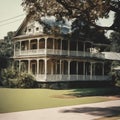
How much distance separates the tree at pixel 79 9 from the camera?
20312mm

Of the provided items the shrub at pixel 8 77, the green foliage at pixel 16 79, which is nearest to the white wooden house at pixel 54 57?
the green foliage at pixel 16 79

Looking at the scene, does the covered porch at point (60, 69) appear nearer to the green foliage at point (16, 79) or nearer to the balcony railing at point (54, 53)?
the balcony railing at point (54, 53)

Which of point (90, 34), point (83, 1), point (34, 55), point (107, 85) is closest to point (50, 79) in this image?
point (34, 55)

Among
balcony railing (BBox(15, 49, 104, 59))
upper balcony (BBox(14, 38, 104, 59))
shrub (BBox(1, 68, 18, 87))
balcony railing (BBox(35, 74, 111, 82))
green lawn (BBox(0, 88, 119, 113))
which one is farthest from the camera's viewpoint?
upper balcony (BBox(14, 38, 104, 59))

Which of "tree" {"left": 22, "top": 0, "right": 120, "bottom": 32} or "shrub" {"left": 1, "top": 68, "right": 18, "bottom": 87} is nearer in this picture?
"tree" {"left": 22, "top": 0, "right": 120, "bottom": 32}

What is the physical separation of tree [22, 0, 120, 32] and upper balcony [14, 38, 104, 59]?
17255 millimetres

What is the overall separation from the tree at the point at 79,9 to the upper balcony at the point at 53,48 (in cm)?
1725

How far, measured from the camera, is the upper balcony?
40094 millimetres

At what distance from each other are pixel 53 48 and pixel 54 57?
147cm

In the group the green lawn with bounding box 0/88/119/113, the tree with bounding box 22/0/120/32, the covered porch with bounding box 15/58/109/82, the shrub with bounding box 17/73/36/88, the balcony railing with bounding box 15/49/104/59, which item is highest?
the tree with bounding box 22/0/120/32

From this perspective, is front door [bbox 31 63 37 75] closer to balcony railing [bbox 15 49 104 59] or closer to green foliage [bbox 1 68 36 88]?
balcony railing [bbox 15 49 104 59]

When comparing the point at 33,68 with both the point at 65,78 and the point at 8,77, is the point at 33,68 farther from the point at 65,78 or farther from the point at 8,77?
the point at 8,77

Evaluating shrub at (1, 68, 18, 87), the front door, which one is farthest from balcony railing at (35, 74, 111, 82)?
the front door

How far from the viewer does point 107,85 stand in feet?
150
